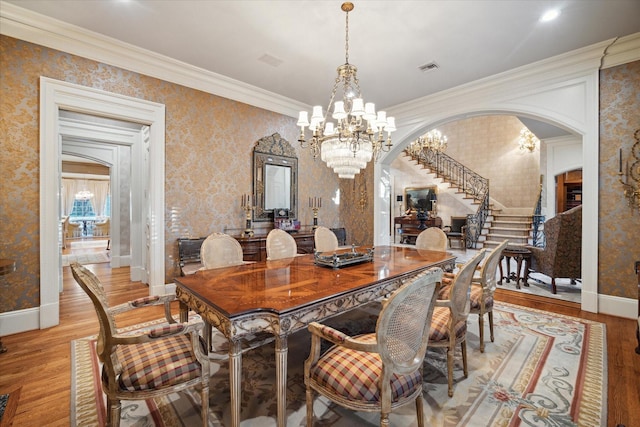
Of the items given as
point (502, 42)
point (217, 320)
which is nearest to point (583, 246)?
point (502, 42)

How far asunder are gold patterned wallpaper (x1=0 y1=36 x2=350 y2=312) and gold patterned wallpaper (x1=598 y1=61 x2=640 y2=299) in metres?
4.18

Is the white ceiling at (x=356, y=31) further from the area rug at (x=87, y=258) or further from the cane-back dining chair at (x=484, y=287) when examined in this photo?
the area rug at (x=87, y=258)

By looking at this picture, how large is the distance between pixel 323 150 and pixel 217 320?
6.65 ft

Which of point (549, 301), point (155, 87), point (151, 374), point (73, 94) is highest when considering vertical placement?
point (155, 87)

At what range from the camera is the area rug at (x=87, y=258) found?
22.3 ft

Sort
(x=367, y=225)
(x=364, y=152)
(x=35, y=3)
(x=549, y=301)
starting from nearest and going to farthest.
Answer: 1. (x=35, y=3)
2. (x=364, y=152)
3. (x=549, y=301)
4. (x=367, y=225)

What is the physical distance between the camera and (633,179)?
130 inches

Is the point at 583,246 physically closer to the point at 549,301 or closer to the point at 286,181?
the point at 549,301

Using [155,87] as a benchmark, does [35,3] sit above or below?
above

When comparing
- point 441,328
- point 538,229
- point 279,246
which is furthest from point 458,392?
point 538,229

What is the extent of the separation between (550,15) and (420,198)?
28.4ft

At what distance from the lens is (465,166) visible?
36.8 feet

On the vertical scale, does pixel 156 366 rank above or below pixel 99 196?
below

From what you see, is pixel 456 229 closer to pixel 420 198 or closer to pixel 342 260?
pixel 420 198
